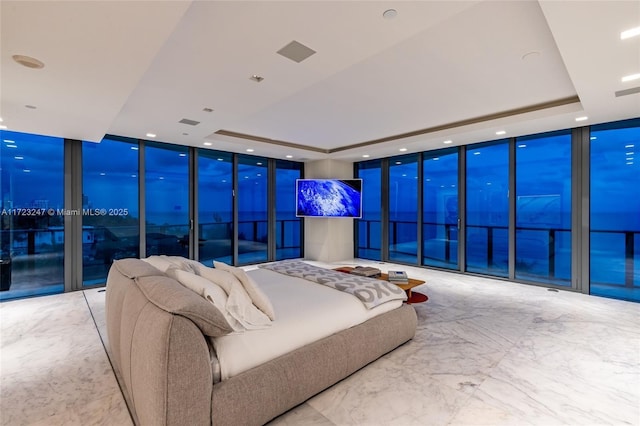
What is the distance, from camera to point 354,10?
1794 millimetres

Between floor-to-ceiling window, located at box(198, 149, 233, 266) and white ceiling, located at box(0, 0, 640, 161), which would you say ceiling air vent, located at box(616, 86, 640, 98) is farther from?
floor-to-ceiling window, located at box(198, 149, 233, 266)

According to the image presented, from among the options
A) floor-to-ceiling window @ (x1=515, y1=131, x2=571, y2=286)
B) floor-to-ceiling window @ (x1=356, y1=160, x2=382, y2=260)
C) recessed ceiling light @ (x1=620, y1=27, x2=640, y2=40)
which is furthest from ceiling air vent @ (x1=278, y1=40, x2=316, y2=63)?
floor-to-ceiling window @ (x1=356, y1=160, x2=382, y2=260)

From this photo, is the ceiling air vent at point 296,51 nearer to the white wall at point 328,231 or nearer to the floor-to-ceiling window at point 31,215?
the floor-to-ceiling window at point 31,215

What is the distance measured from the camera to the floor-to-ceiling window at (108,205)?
16.3ft

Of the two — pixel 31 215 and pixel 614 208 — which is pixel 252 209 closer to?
pixel 31 215

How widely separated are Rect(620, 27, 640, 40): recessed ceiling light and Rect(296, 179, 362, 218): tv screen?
4.84m

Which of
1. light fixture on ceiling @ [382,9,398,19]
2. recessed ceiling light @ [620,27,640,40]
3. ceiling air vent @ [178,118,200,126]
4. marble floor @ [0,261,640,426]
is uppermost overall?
ceiling air vent @ [178,118,200,126]

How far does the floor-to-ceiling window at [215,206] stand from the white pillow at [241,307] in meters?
4.30

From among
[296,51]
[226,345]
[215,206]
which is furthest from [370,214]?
[226,345]

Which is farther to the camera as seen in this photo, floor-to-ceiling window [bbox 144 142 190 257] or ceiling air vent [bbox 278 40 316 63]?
floor-to-ceiling window [bbox 144 142 190 257]

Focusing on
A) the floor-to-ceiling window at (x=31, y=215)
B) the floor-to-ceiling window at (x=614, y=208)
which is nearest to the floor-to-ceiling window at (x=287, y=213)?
the floor-to-ceiling window at (x=31, y=215)

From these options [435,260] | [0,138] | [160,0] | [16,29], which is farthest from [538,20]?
[0,138]

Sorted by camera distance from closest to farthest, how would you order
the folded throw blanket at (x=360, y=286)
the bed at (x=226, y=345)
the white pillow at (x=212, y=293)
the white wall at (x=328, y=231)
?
the bed at (x=226, y=345) < the white pillow at (x=212, y=293) < the folded throw blanket at (x=360, y=286) < the white wall at (x=328, y=231)

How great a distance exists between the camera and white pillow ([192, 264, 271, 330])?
1923mm
